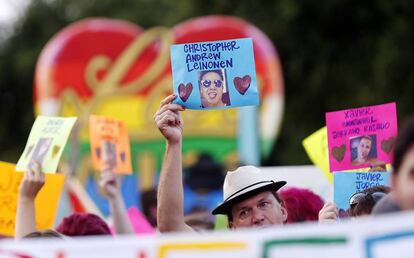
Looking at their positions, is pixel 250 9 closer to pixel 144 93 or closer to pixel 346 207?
pixel 144 93

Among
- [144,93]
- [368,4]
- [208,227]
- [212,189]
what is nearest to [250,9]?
[368,4]

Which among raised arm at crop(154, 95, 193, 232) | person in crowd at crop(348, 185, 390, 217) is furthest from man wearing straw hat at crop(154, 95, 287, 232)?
person in crowd at crop(348, 185, 390, 217)

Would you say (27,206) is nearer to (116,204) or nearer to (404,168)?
(116,204)

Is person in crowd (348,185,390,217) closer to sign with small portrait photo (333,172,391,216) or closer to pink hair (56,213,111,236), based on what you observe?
sign with small portrait photo (333,172,391,216)

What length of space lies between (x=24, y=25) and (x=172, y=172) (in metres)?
28.8

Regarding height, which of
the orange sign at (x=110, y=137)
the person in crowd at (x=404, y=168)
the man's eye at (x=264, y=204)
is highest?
the orange sign at (x=110, y=137)

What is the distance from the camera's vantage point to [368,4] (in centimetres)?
2200

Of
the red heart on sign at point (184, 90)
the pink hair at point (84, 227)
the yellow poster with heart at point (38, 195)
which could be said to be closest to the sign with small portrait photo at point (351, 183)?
the red heart on sign at point (184, 90)

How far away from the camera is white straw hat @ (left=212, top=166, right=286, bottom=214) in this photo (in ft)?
15.8

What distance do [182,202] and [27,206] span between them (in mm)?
1050

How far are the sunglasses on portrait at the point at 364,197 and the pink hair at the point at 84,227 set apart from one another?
0.99 m

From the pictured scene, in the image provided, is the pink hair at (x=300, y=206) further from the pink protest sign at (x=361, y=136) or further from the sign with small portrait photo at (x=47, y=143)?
the sign with small portrait photo at (x=47, y=143)

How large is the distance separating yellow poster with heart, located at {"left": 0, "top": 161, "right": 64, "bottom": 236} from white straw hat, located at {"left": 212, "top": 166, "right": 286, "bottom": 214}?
120 centimetres

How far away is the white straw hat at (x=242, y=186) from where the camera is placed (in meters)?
4.83
